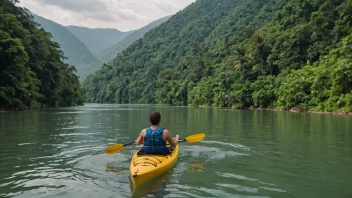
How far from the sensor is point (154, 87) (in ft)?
436

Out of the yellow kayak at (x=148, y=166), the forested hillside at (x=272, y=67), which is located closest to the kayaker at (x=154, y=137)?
the yellow kayak at (x=148, y=166)

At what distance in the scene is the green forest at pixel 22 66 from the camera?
123ft

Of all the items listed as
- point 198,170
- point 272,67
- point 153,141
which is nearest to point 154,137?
point 153,141

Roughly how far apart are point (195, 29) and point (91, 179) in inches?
6098

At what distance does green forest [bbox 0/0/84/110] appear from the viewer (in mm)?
37484

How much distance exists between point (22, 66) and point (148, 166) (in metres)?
37.3

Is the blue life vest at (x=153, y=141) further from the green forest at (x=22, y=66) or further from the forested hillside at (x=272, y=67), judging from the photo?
the green forest at (x=22, y=66)

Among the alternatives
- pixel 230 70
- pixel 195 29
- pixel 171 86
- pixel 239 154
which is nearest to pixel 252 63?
pixel 230 70

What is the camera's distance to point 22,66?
39500 mm

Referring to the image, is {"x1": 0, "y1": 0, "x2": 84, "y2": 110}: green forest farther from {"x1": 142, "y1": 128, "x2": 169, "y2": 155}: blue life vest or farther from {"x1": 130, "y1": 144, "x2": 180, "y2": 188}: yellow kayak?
{"x1": 130, "y1": 144, "x2": 180, "y2": 188}: yellow kayak

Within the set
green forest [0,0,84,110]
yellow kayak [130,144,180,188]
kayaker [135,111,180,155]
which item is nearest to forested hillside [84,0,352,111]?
kayaker [135,111,180,155]

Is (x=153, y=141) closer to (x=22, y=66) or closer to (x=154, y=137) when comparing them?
(x=154, y=137)

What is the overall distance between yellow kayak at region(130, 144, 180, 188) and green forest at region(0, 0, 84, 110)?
32685mm

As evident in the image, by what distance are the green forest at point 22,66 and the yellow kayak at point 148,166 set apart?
32685 mm
